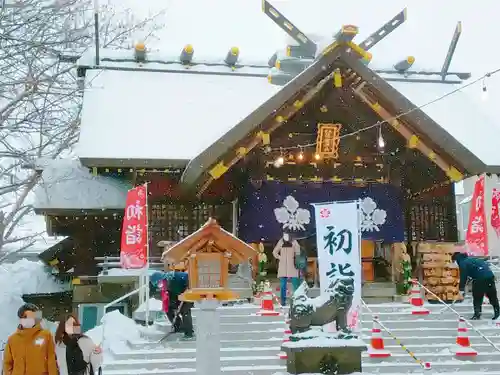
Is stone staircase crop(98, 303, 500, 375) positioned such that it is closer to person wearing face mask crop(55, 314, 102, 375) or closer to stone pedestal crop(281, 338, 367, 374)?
stone pedestal crop(281, 338, 367, 374)

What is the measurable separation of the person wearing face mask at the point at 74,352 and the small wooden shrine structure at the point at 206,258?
5.37 ft

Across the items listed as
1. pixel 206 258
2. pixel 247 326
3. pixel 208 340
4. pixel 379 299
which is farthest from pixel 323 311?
pixel 379 299

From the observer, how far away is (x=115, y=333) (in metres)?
11.5

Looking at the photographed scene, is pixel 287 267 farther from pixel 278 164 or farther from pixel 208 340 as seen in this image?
pixel 208 340

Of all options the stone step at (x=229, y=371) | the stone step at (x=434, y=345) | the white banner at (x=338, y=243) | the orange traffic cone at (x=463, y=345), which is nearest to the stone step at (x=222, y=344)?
the stone step at (x=229, y=371)

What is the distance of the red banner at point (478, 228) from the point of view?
498 inches

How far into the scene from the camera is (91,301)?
1666 cm

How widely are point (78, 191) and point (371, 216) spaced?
7.93 metres

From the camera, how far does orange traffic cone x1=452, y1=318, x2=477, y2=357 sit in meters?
10.5

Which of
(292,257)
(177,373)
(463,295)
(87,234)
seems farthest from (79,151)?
(463,295)

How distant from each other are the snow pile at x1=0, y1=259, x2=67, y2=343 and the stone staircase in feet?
30.0

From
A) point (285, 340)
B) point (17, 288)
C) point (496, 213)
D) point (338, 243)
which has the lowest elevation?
point (285, 340)

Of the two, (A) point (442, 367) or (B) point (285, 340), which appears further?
(B) point (285, 340)

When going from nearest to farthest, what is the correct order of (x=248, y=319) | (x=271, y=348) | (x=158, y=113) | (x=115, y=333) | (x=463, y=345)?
1. (x=271, y=348)
2. (x=463, y=345)
3. (x=115, y=333)
4. (x=248, y=319)
5. (x=158, y=113)
